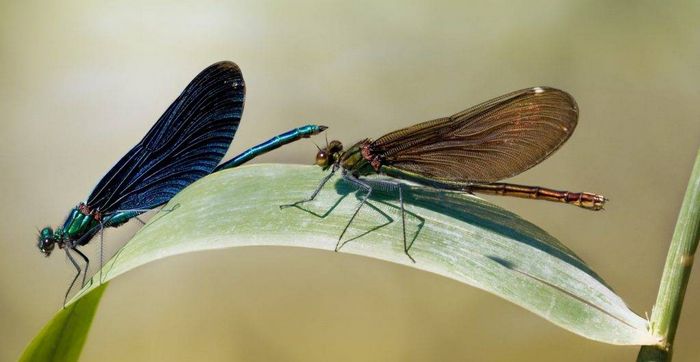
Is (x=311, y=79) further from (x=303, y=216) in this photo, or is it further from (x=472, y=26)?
(x=303, y=216)

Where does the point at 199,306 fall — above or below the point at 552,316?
below

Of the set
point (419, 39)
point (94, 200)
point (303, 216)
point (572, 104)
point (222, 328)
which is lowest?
point (222, 328)

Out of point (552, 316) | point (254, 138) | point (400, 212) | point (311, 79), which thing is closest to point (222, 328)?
point (254, 138)

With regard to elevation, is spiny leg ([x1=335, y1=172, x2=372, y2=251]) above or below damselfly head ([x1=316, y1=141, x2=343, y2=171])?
below

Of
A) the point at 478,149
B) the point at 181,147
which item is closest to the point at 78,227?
the point at 181,147

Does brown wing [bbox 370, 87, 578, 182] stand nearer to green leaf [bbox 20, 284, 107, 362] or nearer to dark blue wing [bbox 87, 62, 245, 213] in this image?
dark blue wing [bbox 87, 62, 245, 213]

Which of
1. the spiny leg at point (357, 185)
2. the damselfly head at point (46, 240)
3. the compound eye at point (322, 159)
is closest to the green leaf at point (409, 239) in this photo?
the spiny leg at point (357, 185)

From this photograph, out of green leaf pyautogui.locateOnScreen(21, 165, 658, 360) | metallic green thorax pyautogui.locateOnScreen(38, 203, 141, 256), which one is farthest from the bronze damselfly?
metallic green thorax pyautogui.locateOnScreen(38, 203, 141, 256)
